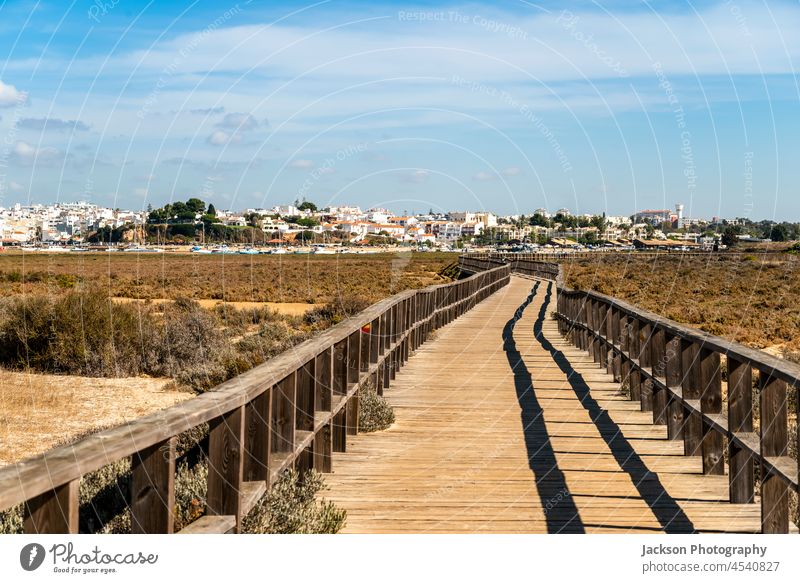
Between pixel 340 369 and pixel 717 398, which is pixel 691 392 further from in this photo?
pixel 340 369

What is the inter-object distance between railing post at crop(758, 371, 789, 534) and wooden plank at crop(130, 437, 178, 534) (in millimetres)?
3170

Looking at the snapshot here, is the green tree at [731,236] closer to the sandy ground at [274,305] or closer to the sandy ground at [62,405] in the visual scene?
the sandy ground at [274,305]

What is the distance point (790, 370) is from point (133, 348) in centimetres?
1451

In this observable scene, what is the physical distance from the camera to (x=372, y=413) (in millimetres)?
8617

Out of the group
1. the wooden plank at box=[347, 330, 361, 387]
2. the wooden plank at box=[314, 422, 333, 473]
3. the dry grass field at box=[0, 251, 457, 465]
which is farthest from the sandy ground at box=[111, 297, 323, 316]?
the wooden plank at box=[314, 422, 333, 473]

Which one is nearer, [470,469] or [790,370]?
[790,370]

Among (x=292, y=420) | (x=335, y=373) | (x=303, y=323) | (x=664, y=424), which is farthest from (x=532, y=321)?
(x=292, y=420)

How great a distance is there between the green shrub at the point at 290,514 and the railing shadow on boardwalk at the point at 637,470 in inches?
77.1

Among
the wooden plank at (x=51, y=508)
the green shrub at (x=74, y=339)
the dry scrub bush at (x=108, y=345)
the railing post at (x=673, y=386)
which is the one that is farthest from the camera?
the green shrub at (x=74, y=339)

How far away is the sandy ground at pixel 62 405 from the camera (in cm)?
1101

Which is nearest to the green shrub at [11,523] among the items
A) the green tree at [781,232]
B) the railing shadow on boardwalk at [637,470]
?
the railing shadow on boardwalk at [637,470]

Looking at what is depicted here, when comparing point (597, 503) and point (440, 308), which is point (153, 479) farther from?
point (440, 308)

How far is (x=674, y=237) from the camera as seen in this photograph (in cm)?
18262

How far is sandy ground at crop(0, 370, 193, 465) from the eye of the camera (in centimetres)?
1101
